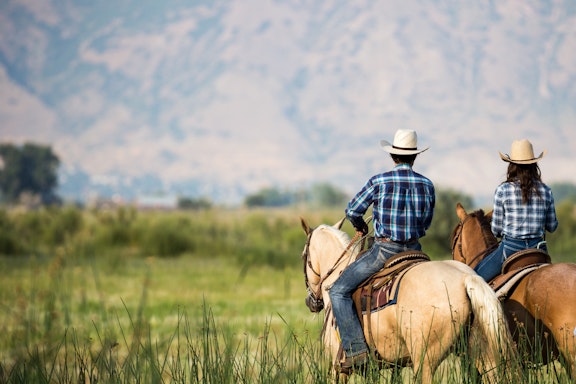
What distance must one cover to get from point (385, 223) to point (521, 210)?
133cm

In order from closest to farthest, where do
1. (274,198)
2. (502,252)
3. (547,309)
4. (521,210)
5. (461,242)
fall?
(547,309) → (521,210) → (502,252) → (461,242) → (274,198)

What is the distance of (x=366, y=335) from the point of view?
641 centimetres

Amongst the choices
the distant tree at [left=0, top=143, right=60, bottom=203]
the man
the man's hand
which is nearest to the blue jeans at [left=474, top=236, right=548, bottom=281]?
the man

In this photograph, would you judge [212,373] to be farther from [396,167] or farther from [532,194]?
[532,194]

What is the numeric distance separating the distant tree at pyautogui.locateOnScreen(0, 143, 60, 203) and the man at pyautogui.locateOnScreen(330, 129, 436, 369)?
144m

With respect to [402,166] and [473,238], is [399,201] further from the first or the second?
[473,238]

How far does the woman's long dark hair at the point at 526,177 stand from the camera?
706 cm

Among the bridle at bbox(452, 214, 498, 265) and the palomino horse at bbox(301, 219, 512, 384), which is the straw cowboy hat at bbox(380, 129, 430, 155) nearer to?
the palomino horse at bbox(301, 219, 512, 384)

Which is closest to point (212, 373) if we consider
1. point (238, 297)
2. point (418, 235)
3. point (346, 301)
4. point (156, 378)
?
point (156, 378)

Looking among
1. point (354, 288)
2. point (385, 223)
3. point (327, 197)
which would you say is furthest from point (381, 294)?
point (327, 197)

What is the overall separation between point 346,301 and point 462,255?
1.66m

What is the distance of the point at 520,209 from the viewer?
277 inches

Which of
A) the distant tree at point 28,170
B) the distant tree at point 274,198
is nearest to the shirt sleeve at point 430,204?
the distant tree at point 274,198

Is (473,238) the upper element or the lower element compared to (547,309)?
upper
